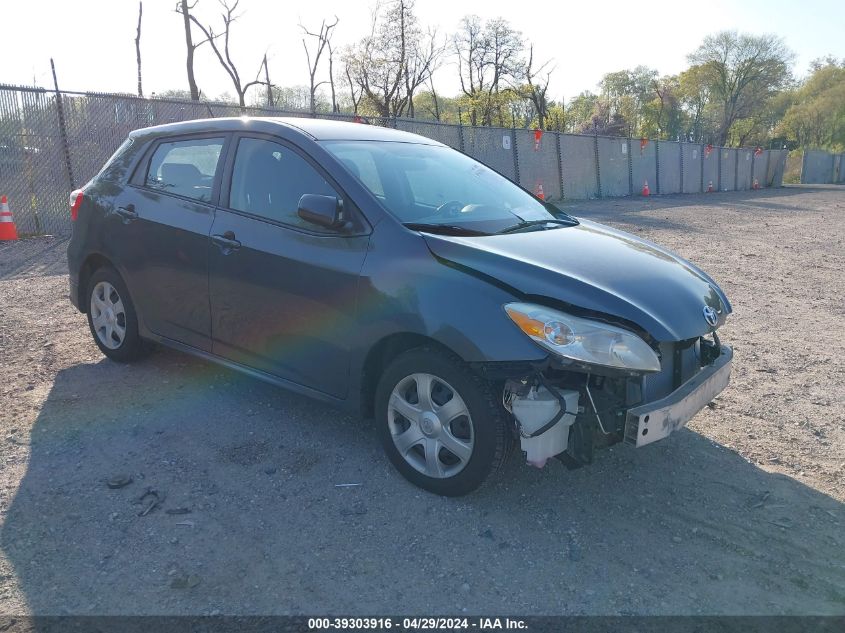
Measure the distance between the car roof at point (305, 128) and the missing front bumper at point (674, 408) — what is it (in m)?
2.28

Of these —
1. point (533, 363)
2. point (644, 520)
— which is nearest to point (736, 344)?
point (644, 520)

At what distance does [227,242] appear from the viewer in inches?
156

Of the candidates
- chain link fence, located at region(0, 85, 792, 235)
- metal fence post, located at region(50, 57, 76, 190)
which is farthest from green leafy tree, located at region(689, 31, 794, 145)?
metal fence post, located at region(50, 57, 76, 190)

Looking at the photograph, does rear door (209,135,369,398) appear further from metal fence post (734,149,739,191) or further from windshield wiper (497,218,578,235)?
metal fence post (734,149,739,191)

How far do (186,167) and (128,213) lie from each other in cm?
57

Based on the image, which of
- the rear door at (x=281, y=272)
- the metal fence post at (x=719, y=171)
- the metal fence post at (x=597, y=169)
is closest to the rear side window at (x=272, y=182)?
the rear door at (x=281, y=272)

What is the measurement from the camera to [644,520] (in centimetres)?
321

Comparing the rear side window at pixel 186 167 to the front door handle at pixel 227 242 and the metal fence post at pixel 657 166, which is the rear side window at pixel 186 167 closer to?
the front door handle at pixel 227 242

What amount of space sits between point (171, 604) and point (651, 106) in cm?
8606

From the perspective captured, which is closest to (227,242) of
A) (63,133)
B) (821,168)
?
(63,133)

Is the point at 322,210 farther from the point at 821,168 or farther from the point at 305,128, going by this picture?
the point at 821,168

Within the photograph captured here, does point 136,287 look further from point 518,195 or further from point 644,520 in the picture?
point 644,520

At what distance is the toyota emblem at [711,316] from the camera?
3312 millimetres

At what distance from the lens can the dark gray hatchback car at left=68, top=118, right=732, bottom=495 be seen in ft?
9.70
